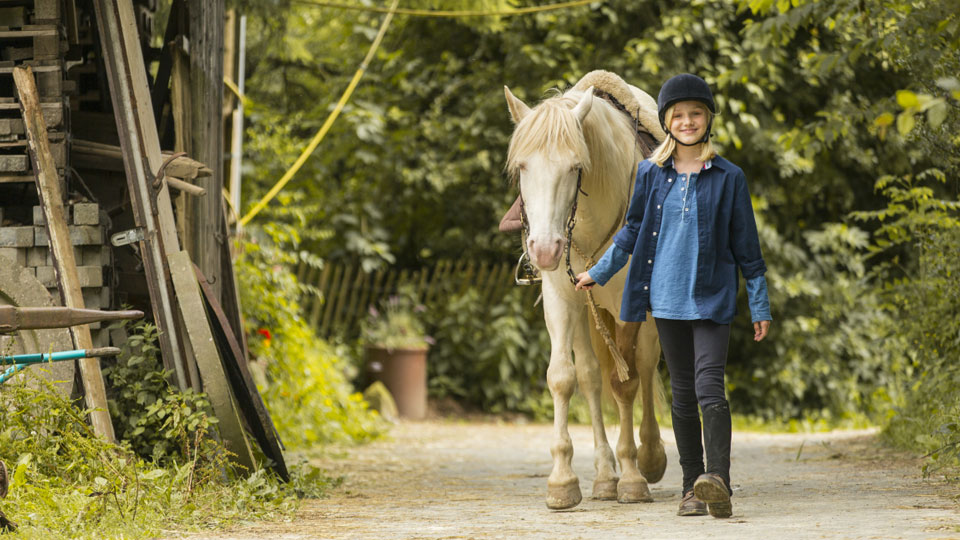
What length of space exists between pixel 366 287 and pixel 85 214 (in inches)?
298

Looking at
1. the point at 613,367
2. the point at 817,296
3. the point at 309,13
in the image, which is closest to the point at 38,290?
the point at 613,367

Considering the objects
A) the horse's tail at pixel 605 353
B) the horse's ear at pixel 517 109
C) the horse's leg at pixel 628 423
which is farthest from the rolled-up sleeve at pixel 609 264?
the horse's tail at pixel 605 353

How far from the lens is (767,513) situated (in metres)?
4.66

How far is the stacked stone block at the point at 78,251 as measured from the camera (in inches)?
221

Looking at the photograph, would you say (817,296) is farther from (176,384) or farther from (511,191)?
(176,384)

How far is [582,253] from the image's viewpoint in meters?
5.40

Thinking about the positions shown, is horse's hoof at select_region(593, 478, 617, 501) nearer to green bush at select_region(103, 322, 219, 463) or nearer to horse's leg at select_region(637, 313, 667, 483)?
horse's leg at select_region(637, 313, 667, 483)

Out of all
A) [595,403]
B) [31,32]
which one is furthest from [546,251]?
[31,32]

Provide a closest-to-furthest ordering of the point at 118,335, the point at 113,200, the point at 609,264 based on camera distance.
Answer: the point at 609,264 < the point at 118,335 < the point at 113,200

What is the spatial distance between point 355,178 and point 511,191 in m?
2.19

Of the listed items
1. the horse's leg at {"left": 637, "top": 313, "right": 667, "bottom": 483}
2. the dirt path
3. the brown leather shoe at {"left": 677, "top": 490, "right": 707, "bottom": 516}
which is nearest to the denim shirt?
the brown leather shoe at {"left": 677, "top": 490, "right": 707, "bottom": 516}

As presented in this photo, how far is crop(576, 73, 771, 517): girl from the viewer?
4.64 meters

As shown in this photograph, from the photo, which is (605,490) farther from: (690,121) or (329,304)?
(329,304)

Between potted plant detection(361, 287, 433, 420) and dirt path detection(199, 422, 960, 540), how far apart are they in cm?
373
